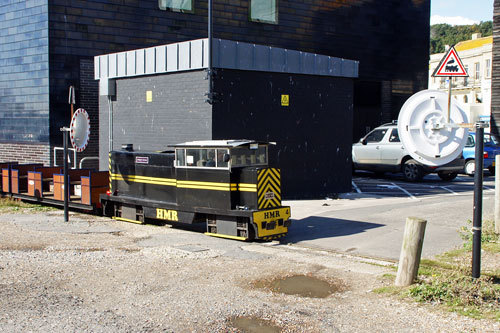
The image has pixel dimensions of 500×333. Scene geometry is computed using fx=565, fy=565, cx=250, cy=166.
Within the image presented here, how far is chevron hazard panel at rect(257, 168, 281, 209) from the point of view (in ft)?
37.5

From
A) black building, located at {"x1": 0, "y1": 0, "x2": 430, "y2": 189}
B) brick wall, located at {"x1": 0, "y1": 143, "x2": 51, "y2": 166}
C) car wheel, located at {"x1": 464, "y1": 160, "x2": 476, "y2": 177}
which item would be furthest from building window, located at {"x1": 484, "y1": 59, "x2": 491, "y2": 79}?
brick wall, located at {"x1": 0, "y1": 143, "x2": 51, "y2": 166}

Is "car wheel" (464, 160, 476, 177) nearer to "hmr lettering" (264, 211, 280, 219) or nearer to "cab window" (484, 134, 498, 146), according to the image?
"cab window" (484, 134, 498, 146)

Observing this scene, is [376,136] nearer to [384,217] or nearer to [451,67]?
[384,217]

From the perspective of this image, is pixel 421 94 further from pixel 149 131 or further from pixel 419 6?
pixel 419 6

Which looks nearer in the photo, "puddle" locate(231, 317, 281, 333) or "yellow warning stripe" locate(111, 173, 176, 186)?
"puddle" locate(231, 317, 281, 333)

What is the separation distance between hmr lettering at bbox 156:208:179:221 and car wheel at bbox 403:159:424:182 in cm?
1195

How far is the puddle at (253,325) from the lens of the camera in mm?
6527

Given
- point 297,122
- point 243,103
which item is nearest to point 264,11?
point 297,122

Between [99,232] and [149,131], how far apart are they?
564 centimetres

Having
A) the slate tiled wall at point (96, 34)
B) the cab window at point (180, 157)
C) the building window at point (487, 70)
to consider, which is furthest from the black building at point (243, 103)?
the building window at point (487, 70)

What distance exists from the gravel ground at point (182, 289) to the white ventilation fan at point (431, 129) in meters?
2.00

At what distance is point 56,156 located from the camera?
21.1m

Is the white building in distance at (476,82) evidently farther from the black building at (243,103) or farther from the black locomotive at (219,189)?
the black locomotive at (219,189)

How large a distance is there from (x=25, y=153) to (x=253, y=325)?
58.6ft
